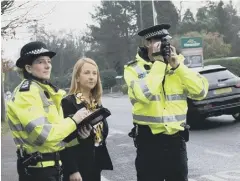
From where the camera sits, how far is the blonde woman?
3.65 meters

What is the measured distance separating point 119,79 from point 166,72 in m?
48.9

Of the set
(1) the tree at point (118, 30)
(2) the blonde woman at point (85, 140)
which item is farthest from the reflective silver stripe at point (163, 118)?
(1) the tree at point (118, 30)

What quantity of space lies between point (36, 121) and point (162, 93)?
115cm

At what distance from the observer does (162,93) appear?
3.55 meters

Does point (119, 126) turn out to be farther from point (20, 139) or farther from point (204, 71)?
point (20, 139)

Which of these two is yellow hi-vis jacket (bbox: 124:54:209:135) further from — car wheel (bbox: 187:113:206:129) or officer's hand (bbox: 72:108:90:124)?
car wheel (bbox: 187:113:206:129)

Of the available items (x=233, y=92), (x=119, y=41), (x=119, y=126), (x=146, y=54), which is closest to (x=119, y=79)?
(x=119, y=41)

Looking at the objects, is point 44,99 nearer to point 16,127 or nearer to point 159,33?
point 16,127

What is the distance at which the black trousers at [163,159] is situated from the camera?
352 cm

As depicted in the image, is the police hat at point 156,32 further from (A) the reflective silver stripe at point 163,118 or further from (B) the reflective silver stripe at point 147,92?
(A) the reflective silver stripe at point 163,118

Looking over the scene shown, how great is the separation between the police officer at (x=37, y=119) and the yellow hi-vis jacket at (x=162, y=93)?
2.09 feet

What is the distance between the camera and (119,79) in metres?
52.5

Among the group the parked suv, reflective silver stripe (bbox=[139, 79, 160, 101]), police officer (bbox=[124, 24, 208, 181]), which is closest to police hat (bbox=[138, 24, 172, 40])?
police officer (bbox=[124, 24, 208, 181])

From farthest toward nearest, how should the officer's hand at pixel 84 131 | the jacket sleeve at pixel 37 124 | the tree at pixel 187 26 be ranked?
the tree at pixel 187 26 → the officer's hand at pixel 84 131 → the jacket sleeve at pixel 37 124
